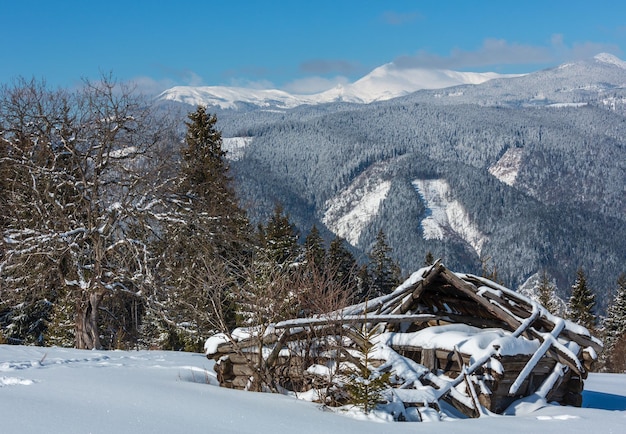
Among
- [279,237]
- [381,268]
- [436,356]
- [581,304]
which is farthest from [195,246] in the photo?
[581,304]

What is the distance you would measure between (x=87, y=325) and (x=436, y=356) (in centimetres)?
1296

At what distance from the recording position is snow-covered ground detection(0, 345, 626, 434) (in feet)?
17.3

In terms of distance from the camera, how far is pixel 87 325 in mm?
18812

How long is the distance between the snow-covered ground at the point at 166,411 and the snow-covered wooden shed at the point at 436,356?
694 mm

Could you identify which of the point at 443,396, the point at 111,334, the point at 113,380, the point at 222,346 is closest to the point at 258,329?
the point at 222,346

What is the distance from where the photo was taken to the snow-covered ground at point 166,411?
5.26 m

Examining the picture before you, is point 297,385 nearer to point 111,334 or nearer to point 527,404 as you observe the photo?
point 527,404

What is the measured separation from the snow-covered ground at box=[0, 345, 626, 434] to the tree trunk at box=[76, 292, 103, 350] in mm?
8939

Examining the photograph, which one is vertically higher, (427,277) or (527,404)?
(427,277)

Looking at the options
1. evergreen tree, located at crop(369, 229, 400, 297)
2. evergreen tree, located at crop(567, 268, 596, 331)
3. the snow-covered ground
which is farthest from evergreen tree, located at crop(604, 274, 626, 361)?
the snow-covered ground

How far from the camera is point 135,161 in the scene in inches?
800

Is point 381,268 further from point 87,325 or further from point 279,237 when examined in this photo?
point 87,325

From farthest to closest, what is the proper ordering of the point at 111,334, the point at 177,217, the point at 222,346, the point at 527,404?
the point at 111,334, the point at 177,217, the point at 222,346, the point at 527,404

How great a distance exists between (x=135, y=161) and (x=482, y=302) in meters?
13.6
